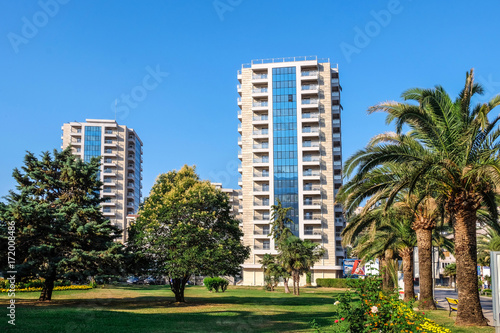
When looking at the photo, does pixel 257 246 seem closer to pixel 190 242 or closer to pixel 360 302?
pixel 190 242

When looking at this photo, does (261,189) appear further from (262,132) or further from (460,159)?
(460,159)

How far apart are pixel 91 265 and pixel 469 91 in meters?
20.5

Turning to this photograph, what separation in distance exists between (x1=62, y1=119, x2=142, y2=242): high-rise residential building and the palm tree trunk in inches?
3672

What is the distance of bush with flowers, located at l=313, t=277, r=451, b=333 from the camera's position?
376 inches

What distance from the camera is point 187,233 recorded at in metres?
29.1

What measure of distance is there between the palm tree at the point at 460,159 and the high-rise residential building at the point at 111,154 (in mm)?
92655

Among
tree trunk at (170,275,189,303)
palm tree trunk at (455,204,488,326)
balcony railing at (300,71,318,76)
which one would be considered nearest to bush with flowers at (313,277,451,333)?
palm tree trunk at (455,204,488,326)

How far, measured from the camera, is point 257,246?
82062mm

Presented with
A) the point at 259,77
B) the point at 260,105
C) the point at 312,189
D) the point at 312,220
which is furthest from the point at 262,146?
the point at 312,220

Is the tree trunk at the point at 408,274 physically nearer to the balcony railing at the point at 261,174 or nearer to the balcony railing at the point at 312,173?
the balcony railing at the point at 312,173

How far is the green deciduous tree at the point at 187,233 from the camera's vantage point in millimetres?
28391

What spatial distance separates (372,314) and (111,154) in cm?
10269

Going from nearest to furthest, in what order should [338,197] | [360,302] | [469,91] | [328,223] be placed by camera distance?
[360,302] → [469,91] → [338,197] → [328,223]

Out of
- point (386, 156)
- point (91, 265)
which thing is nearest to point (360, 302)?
point (386, 156)
